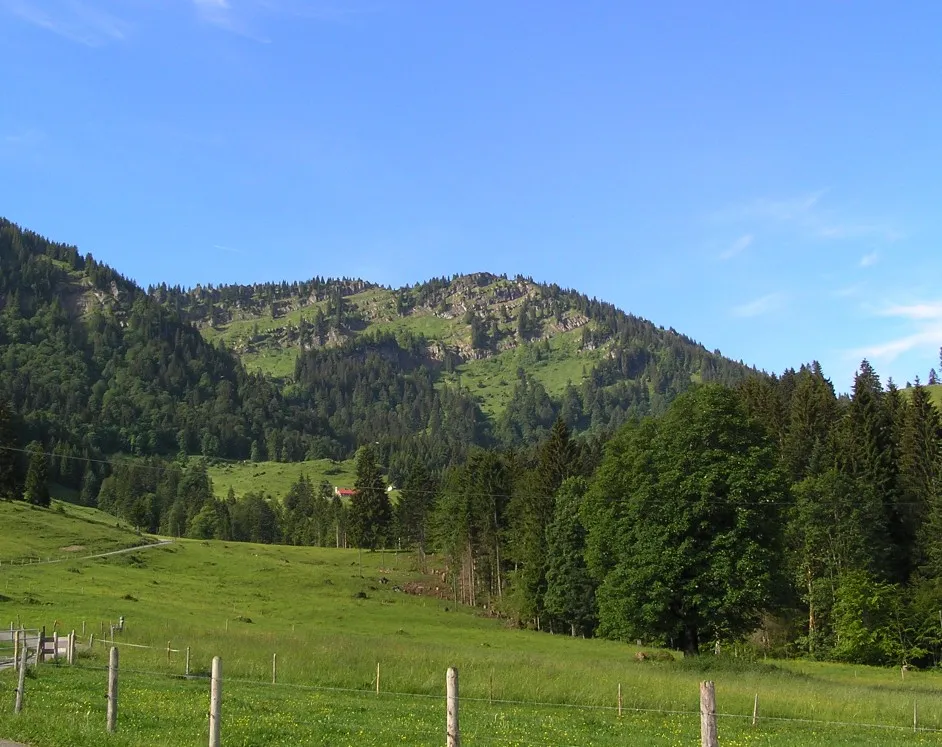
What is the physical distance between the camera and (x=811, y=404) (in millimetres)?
108625

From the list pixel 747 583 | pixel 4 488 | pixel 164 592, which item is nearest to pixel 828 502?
pixel 747 583

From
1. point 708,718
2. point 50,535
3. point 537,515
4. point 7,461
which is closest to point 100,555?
point 50,535

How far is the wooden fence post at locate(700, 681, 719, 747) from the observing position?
37.3 ft

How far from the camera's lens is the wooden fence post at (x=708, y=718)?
1138 cm

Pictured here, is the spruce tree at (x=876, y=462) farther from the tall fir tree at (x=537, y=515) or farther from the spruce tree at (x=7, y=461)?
the spruce tree at (x=7, y=461)

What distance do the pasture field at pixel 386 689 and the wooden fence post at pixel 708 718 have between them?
352 inches

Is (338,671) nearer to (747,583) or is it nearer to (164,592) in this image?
(747,583)

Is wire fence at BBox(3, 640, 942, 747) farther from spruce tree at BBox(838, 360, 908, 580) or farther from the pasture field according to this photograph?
spruce tree at BBox(838, 360, 908, 580)

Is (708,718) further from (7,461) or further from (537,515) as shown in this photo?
(7,461)

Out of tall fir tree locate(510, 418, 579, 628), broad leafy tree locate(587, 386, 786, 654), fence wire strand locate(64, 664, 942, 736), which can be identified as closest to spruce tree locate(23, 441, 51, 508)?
tall fir tree locate(510, 418, 579, 628)

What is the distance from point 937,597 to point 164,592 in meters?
71.3

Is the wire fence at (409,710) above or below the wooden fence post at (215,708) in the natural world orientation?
below

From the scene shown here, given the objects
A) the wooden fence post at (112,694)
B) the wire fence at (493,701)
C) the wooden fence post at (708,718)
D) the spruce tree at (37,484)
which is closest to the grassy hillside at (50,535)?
the spruce tree at (37,484)

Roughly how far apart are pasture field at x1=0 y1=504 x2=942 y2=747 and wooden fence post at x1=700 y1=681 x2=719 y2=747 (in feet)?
29.4
